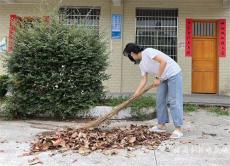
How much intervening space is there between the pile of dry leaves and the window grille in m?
8.46

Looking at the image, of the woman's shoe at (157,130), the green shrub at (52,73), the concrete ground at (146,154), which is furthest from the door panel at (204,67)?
the woman's shoe at (157,130)

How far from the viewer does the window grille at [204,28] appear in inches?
614

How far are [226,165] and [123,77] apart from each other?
31.5 feet

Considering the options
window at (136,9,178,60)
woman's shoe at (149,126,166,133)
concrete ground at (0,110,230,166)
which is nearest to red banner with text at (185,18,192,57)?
window at (136,9,178,60)

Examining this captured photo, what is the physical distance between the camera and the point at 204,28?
51.4 ft

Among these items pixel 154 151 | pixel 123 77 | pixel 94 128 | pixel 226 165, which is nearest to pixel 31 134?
pixel 94 128

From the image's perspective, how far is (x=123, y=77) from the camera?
51.3 feet

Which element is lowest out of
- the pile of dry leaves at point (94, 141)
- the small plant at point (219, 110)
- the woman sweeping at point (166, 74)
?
the pile of dry leaves at point (94, 141)

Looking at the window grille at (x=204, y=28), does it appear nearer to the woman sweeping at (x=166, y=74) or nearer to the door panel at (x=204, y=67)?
the door panel at (x=204, y=67)

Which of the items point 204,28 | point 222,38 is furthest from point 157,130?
point 204,28

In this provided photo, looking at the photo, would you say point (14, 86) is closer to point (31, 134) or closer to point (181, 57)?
point (31, 134)

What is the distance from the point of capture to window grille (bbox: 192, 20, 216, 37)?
15.6 metres

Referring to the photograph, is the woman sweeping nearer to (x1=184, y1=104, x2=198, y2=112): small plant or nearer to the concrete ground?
the concrete ground

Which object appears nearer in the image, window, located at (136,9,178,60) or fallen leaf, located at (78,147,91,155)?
fallen leaf, located at (78,147,91,155)
